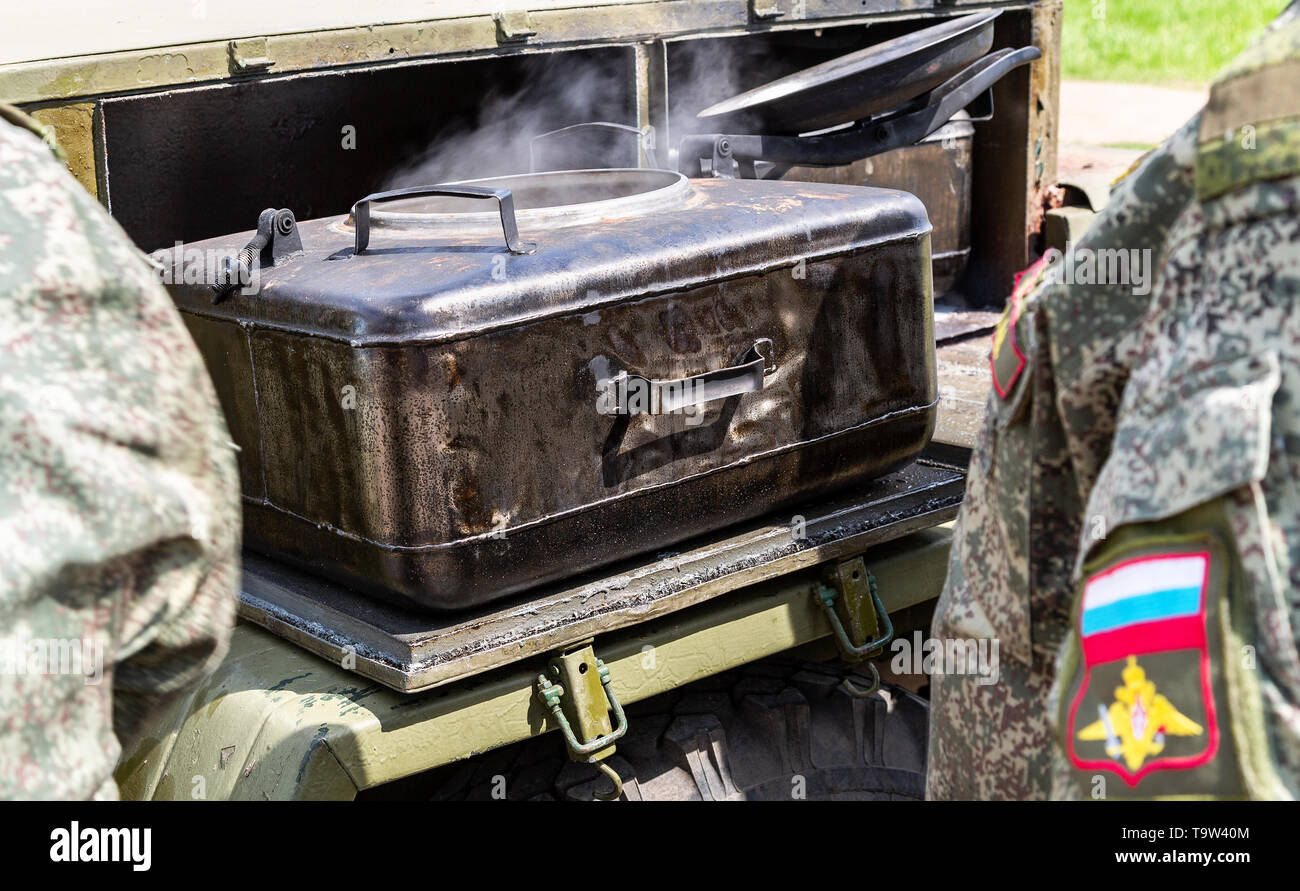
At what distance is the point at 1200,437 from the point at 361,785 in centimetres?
117

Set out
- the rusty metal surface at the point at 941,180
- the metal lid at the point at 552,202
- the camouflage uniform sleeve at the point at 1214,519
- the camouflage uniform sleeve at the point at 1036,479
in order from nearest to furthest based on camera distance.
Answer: the camouflage uniform sleeve at the point at 1214,519
the camouflage uniform sleeve at the point at 1036,479
the metal lid at the point at 552,202
the rusty metal surface at the point at 941,180

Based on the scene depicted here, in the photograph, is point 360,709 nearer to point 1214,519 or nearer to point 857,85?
point 1214,519

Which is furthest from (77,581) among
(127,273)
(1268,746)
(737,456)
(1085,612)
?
(737,456)

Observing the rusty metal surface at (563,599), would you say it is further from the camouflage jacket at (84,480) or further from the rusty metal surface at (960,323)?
the rusty metal surface at (960,323)

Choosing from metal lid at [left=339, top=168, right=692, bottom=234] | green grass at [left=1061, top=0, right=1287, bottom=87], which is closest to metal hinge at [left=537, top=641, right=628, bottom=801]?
metal lid at [left=339, top=168, right=692, bottom=234]

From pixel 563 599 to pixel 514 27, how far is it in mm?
1044

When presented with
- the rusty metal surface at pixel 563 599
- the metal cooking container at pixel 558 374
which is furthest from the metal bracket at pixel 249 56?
the rusty metal surface at pixel 563 599

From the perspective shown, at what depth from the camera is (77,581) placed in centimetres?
100

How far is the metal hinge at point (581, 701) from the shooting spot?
195 cm

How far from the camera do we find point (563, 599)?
6.56 ft

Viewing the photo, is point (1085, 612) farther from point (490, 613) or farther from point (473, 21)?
point (473, 21)

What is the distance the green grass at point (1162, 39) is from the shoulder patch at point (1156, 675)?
12.5m

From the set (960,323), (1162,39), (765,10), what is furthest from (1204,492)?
(1162,39)

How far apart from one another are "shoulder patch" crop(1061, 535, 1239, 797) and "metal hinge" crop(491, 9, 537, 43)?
5.66ft
